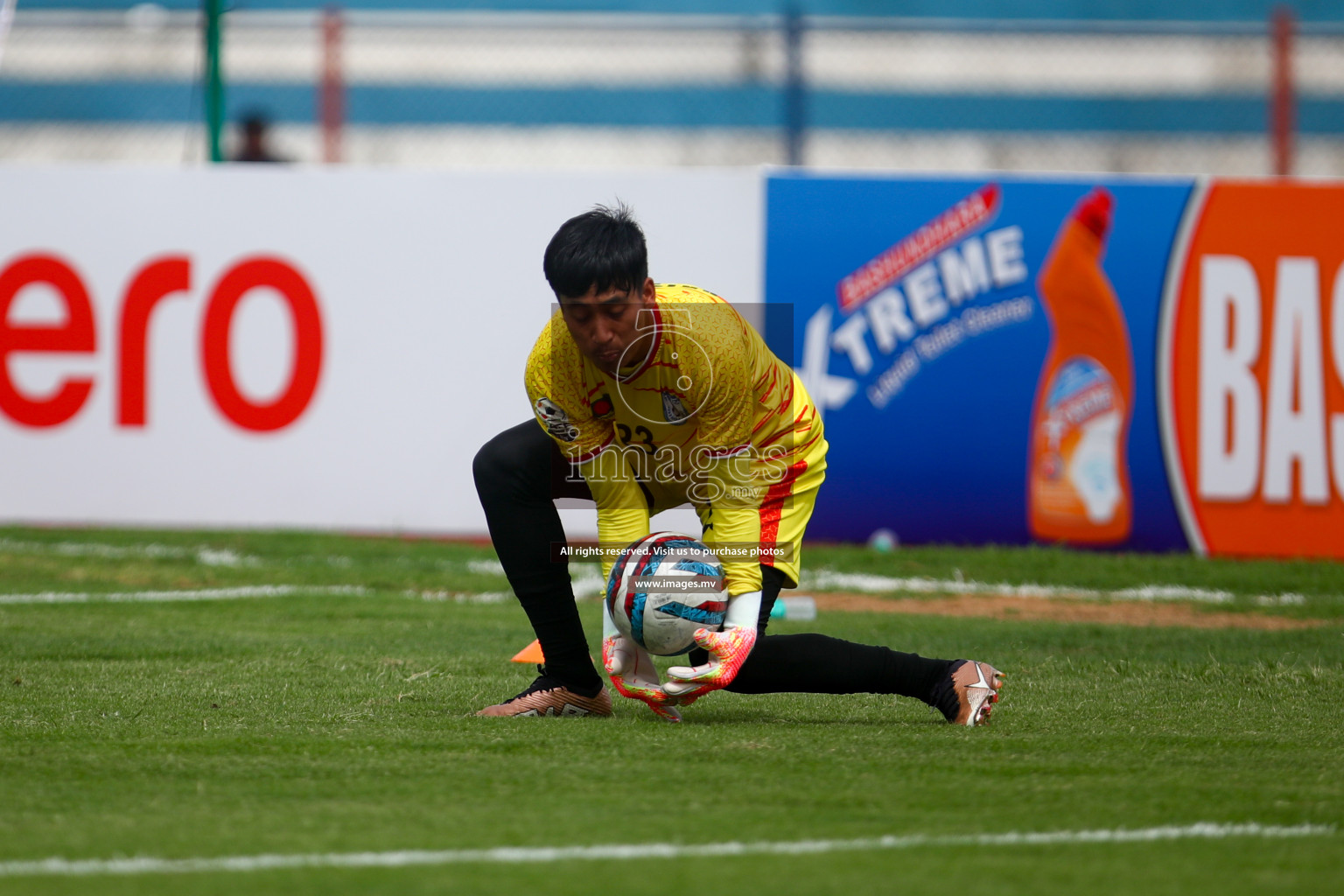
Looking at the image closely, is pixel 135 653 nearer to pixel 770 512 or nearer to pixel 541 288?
pixel 770 512

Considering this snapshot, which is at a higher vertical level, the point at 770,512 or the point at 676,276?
the point at 676,276

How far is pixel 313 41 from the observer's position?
978cm

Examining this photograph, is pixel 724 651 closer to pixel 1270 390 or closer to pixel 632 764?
pixel 632 764

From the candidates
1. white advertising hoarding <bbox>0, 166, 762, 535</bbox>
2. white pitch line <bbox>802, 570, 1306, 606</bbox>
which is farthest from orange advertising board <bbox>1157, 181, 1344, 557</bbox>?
white advertising hoarding <bbox>0, 166, 762, 535</bbox>

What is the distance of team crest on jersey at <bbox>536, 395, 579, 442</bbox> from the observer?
3.96 meters

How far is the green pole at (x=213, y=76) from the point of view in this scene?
977 centimetres

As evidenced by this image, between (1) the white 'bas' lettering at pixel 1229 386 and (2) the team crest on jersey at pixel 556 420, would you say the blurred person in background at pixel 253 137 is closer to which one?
(1) the white 'bas' lettering at pixel 1229 386

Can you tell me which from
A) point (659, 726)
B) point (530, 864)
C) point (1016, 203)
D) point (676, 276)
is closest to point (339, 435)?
point (676, 276)

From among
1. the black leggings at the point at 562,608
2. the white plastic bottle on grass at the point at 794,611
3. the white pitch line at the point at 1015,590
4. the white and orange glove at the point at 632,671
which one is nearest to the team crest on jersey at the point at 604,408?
the black leggings at the point at 562,608

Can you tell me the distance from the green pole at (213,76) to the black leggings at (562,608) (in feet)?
20.8

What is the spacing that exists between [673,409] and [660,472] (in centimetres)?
29

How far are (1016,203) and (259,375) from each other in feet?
15.0

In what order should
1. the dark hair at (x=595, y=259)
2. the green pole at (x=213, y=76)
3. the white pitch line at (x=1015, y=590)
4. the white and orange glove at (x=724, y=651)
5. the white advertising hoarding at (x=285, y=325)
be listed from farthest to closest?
the green pole at (x=213, y=76) < the white advertising hoarding at (x=285, y=325) < the white pitch line at (x=1015, y=590) < the white and orange glove at (x=724, y=651) < the dark hair at (x=595, y=259)

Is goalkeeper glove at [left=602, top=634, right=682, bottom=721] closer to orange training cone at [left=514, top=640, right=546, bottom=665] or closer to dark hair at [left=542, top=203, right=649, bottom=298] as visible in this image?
dark hair at [left=542, top=203, right=649, bottom=298]
